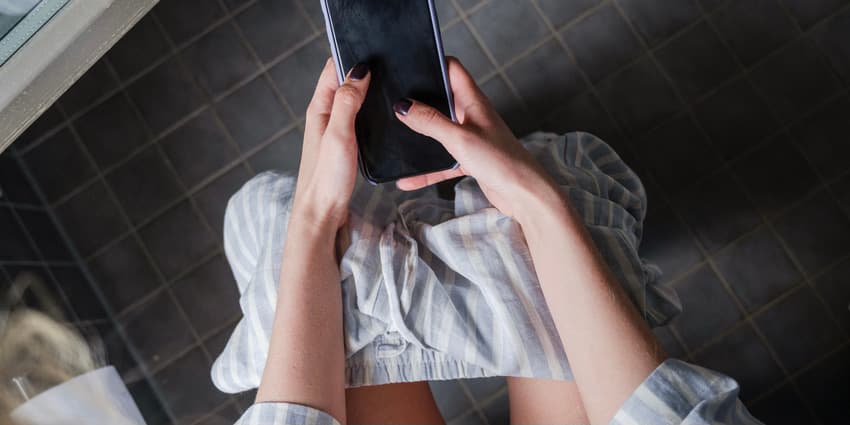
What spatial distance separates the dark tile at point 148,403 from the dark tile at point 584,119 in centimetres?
72

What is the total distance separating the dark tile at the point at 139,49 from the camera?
0.92m

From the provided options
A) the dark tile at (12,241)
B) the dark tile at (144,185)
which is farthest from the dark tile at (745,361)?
the dark tile at (12,241)

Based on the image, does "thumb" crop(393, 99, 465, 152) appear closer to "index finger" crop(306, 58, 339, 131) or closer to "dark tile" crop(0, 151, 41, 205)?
"index finger" crop(306, 58, 339, 131)

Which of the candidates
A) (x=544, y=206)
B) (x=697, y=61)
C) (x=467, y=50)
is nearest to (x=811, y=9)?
(x=697, y=61)

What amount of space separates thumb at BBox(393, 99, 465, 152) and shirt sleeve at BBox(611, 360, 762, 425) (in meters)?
Answer: 0.25

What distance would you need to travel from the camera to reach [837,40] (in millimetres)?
877

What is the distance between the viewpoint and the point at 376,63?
544mm

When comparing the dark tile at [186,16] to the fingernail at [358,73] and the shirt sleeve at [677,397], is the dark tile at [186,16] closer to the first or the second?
the fingernail at [358,73]

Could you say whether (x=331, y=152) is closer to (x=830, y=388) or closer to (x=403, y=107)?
(x=403, y=107)

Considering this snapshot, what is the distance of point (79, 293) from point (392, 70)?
0.62m

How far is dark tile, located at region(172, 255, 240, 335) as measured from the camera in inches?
34.1

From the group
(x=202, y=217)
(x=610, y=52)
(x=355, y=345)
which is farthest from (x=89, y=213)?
(x=610, y=52)

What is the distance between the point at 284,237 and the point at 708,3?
0.76 meters

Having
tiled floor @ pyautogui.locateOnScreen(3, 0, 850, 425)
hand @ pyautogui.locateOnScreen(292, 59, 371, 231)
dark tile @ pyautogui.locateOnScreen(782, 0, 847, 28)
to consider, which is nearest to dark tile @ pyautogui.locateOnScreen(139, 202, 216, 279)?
tiled floor @ pyautogui.locateOnScreen(3, 0, 850, 425)
